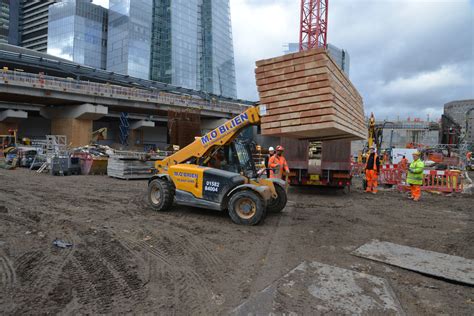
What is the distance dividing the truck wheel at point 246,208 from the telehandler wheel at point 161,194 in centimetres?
172

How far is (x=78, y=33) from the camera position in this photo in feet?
292

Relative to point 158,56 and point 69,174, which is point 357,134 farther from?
point 158,56

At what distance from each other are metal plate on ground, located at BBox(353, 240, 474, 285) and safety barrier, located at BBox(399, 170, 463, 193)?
8461 mm

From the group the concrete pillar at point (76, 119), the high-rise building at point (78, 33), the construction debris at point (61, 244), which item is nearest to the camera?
the construction debris at point (61, 244)

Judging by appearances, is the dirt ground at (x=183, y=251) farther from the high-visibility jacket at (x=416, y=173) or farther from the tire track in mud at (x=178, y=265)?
the high-visibility jacket at (x=416, y=173)

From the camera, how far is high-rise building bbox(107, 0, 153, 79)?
8150cm

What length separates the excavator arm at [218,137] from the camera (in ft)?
22.3

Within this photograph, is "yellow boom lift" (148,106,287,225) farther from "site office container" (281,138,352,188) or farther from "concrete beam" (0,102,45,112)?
"concrete beam" (0,102,45,112)

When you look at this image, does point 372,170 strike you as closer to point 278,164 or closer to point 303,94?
point 278,164

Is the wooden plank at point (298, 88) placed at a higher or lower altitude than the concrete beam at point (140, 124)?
lower

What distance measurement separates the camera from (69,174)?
17.0 m

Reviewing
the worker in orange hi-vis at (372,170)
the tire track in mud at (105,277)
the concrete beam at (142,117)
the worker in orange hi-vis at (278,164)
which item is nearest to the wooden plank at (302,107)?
the worker in orange hi-vis at (278,164)

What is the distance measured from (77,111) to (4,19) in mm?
116972

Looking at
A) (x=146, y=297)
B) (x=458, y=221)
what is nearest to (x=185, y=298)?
(x=146, y=297)
